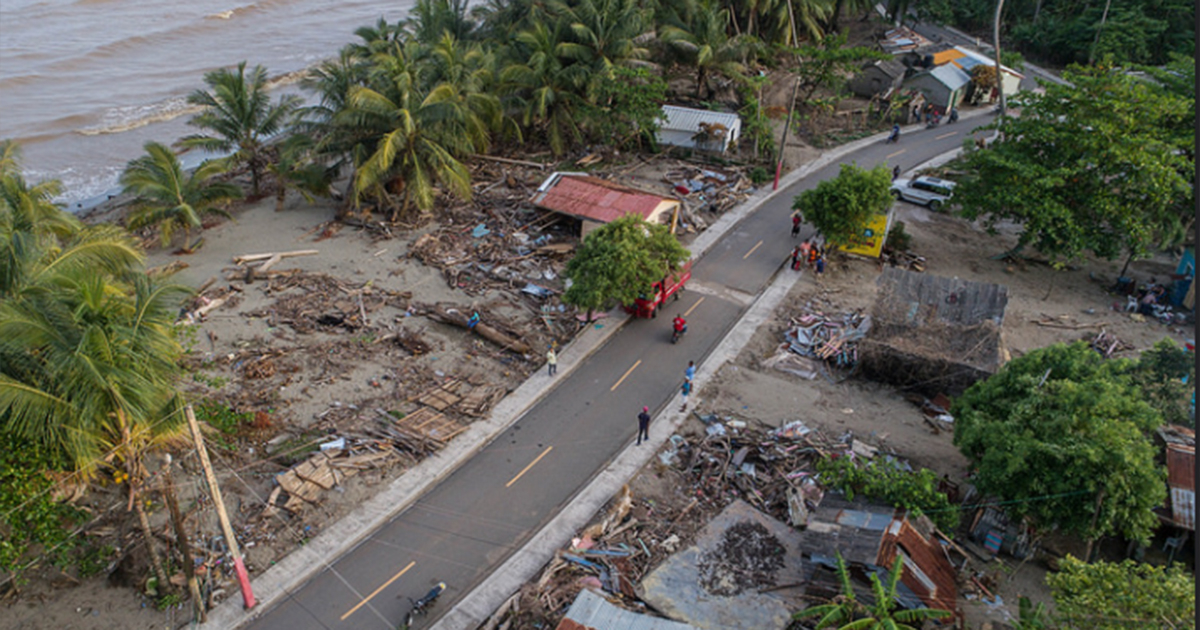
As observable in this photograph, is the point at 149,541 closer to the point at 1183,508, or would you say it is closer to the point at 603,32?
the point at 1183,508

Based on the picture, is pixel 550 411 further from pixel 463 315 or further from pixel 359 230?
pixel 359 230

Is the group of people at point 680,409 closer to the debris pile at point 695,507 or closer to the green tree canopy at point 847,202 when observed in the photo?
the debris pile at point 695,507

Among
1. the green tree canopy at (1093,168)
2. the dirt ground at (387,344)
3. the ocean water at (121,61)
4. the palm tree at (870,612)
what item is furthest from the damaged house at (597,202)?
the ocean water at (121,61)

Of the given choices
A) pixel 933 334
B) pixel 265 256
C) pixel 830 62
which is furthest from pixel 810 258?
pixel 265 256

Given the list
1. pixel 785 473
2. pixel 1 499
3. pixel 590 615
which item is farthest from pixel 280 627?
pixel 785 473

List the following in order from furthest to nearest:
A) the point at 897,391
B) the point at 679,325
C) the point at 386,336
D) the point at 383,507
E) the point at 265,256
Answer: the point at 265,256, the point at 679,325, the point at 386,336, the point at 897,391, the point at 383,507

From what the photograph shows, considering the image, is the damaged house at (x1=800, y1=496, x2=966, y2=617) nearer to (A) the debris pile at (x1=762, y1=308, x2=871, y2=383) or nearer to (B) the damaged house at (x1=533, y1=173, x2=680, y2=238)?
(A) the debris pile at (x1=762, y1=308, x2=871, y2=383)
